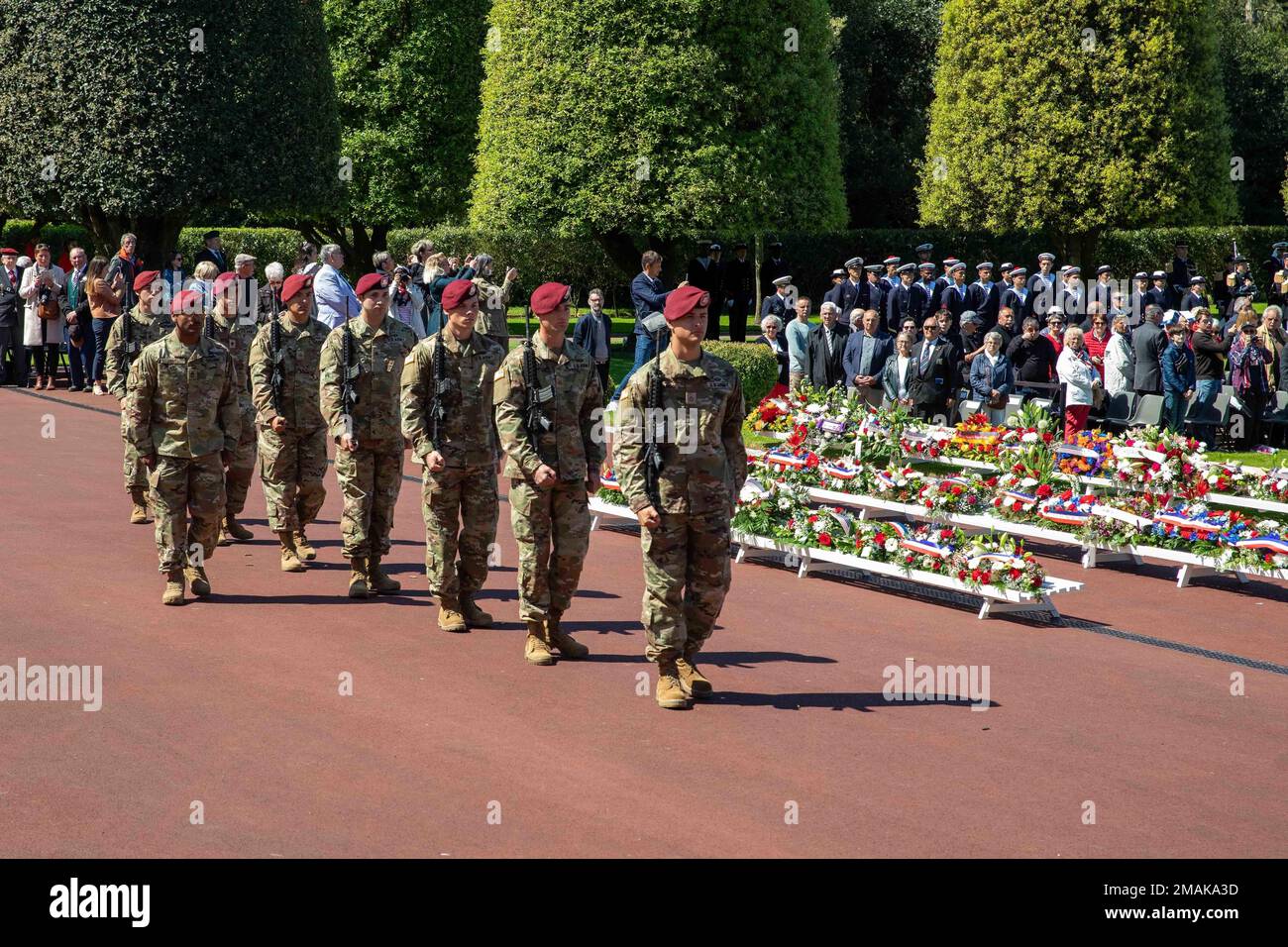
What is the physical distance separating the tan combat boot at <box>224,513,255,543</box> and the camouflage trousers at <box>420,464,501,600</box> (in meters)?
3.46

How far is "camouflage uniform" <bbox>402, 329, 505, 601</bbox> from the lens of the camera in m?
9.81

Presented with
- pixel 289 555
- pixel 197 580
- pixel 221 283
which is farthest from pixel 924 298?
pixel 197 580

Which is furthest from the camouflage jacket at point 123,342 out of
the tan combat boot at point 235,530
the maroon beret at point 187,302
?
the maroon beret at point 187,302

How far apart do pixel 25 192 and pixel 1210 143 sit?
82.0 ft

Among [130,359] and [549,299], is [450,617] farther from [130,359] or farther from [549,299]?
[130,359]

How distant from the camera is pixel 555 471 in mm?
9086

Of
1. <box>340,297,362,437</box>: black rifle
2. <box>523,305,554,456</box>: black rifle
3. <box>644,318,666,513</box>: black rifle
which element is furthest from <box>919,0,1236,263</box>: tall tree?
<box>644,318,666,513</box>: black rifle

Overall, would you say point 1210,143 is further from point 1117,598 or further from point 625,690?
point 625,690

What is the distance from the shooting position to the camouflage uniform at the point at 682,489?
27.2ft

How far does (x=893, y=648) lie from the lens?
9.85m

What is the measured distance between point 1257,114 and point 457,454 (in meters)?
43.0

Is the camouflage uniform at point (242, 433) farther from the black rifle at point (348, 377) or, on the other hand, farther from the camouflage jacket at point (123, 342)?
the black rifle at point (348, 377)

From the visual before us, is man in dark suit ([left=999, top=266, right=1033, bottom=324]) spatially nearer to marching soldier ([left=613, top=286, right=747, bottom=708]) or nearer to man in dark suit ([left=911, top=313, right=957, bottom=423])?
man in dark suit ([left=911, top=313, right=957, bottom=423])

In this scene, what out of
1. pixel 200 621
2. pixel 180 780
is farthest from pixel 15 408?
pixel 180 780
